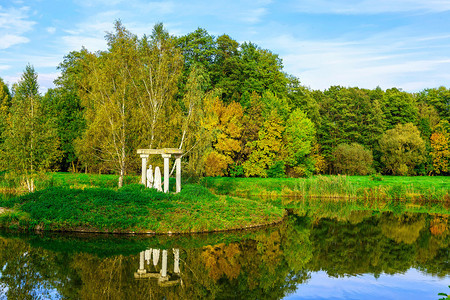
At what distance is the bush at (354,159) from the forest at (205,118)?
15 centimetres

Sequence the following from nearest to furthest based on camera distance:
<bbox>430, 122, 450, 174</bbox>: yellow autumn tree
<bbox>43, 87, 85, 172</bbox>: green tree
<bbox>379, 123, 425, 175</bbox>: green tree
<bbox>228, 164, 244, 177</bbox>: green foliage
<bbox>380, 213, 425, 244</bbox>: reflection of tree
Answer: <bbox>380, 213, 425, 244</bbox>: reflection of tree, <bbox>228, 164, 244, 177</bbox>: green foliage, <bbox>43, 87, 85, 172</bbox>: green tree, <bbox>379, 123, 425, 175</bbox>: green tree, <bbox>430, 122, 450, 174</bbox>: yellow autumn tree

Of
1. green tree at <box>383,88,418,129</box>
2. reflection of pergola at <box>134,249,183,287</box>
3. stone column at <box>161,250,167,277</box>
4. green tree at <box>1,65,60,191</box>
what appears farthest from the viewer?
green tree at <box>383,88,418,129</box>

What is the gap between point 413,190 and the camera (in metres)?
34.3

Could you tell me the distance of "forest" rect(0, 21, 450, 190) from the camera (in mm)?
25688

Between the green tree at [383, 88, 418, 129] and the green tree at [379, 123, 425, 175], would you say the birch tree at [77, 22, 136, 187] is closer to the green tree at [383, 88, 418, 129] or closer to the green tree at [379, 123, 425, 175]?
the green tree at [379, 123, 425, 175]

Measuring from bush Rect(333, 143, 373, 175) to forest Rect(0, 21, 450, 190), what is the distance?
149 millimetres

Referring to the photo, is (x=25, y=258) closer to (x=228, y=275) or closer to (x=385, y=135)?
(x=228, y=275)

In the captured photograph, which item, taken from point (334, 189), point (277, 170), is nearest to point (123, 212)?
point (334, 189)

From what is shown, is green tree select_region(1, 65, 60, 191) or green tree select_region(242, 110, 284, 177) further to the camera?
green tree select_region(242, 110, 284, 177)

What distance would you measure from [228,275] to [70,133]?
37740mm

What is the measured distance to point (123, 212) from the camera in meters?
16.6

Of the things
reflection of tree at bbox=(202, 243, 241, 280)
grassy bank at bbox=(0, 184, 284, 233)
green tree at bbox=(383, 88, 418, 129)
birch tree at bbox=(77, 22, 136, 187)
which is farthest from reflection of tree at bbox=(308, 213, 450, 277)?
green tree at bbox=(383, 88, 418, 129)

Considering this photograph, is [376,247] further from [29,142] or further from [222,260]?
A: [29,142]

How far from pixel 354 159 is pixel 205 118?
29926 mm
